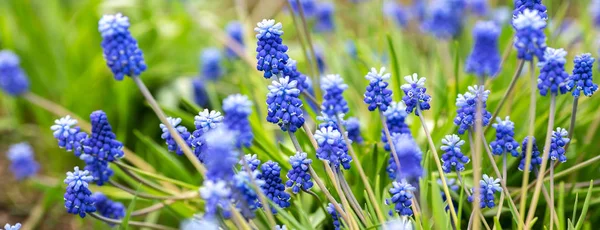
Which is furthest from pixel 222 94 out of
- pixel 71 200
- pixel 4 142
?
pixel 71 200

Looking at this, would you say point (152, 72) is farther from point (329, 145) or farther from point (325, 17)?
point (329, 145)

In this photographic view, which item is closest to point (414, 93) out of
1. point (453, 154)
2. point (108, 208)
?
point (453, 154)

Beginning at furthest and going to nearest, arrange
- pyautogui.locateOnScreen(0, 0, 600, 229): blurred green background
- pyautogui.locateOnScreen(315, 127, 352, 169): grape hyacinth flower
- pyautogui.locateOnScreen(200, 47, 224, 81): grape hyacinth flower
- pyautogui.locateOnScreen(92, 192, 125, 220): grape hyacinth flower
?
pyautogui.locateOnScreen(200, 47, 224, 81): grape hyacinth flower
pyautogui.locateOnScreen(0, 0, 600, 229): blurred green background
pyautogui.locateOnScreen(92, 192, 125, 220): grape hyacinth flower
pyautogui.locateOnScreen(315, 127, 352, 169): grape hyacinth flower

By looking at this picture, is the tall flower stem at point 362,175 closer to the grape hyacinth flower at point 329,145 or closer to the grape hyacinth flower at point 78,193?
the grape hyacinth flower at point 329,145

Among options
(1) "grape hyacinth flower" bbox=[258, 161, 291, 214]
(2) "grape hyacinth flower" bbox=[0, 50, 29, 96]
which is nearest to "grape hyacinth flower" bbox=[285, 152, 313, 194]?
(1) "grape hyacinth flower" bbox=[258, 161, 291, 214]

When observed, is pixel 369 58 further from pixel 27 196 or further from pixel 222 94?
pixel 27 196

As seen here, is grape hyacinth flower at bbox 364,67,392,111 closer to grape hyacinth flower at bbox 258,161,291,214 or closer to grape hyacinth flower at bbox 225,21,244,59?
grape hyacinth flower at bbox 258,161,291,214

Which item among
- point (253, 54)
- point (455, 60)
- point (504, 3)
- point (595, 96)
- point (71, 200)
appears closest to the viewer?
point (71, 200)
